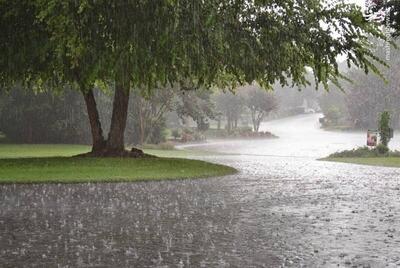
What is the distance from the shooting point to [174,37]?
14.2 m

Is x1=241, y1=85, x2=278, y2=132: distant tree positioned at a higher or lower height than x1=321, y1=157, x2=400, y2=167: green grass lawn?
higher

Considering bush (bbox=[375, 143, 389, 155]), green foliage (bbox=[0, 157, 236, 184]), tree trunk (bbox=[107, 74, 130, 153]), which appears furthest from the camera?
bush (bbox=[375, 143, 389, 155])

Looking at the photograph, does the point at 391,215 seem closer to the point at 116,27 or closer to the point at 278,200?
the point at 278,200

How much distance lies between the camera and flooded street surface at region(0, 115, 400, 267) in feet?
23.1

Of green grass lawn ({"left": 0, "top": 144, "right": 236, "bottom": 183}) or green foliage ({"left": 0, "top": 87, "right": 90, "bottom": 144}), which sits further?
green foliage ({"left": 0, "top": 87, "right": 90, "bottom": 144})

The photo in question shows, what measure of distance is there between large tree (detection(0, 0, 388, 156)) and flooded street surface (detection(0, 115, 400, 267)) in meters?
3.89

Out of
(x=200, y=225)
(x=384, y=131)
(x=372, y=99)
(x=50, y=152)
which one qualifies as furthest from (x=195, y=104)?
(x=372, y=99)

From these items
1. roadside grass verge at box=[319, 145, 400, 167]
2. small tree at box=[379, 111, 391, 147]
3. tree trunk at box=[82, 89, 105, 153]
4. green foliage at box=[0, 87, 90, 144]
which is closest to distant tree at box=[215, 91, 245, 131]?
green foliage at box=[0, 87, 90, 144]

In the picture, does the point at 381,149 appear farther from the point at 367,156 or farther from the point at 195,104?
the point at 195,104

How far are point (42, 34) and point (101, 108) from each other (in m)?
26.3

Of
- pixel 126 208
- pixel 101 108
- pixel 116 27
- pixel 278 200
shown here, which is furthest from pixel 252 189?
pixel 101 108

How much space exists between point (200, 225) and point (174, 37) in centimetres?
644

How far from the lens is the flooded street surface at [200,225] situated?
23.1ft

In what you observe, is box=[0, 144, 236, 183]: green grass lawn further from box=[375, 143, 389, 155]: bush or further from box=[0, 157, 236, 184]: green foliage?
box=[375, 143, 389, 155]: bush
